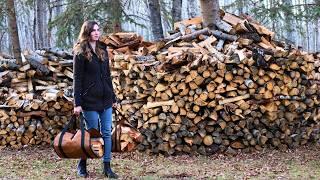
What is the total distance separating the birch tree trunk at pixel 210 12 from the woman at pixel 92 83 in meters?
3.46

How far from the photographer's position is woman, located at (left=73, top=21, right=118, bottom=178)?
5605 mm

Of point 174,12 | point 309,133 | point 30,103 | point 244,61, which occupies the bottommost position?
point 309,133

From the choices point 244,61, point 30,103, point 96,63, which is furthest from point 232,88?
point 30,103

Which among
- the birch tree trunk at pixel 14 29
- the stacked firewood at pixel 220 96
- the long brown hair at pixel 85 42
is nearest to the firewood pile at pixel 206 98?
the stacked firewood at pixel 220 96

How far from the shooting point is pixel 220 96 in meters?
7.57

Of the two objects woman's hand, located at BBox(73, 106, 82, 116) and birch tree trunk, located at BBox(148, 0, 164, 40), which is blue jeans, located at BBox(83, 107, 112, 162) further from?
birch tree trunk, located at BBox(148, 0, 164, 40)

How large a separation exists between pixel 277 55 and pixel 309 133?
1557mm

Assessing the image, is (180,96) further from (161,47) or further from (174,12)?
(174,12)

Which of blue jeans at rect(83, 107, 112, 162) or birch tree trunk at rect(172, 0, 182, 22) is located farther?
birch tree trunk at rect(172, 0, 182, 22)

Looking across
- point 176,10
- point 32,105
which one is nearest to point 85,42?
point 32,105

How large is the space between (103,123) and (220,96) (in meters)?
2.42

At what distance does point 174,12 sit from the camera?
42.7 ft

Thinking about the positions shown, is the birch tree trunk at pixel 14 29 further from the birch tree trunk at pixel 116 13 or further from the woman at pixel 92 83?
the woman at pixel 92 83

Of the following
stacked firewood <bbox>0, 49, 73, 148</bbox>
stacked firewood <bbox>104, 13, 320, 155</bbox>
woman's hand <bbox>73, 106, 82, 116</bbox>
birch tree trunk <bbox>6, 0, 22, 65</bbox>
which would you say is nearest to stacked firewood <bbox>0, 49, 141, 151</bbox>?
stacked firewood <bbox>0, 49, 73, 148</bbox>
